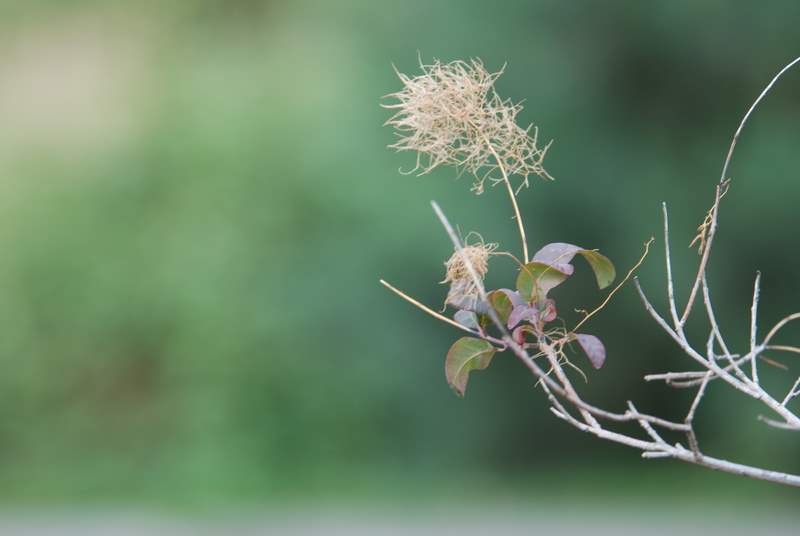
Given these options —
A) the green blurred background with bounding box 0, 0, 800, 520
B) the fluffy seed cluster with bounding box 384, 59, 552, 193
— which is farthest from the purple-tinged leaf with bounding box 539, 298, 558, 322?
the green blurred background with bounding box 0, 0, 800, 520

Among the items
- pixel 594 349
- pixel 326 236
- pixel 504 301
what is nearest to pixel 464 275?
pixel 504 301

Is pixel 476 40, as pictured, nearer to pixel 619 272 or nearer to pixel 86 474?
pixel 619 272

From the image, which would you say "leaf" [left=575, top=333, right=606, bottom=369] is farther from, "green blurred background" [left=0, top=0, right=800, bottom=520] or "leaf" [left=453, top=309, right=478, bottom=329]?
"green blurred background" [left=0, top=0, right=800, bottom=520]

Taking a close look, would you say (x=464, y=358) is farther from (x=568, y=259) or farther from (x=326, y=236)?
(x=326, y=236)

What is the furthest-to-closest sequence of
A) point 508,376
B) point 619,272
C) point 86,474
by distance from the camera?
point 86,474 < point 508,376 < point 619,272

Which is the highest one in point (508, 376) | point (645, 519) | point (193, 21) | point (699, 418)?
point (193, 21)

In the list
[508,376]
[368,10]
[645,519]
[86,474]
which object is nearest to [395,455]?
[508,376]

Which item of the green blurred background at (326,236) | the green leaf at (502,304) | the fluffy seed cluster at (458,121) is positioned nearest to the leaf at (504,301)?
the green leaf at (502,304)
